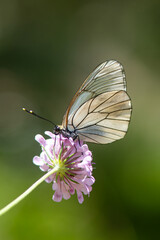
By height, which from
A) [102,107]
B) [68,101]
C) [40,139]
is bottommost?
[68,101]

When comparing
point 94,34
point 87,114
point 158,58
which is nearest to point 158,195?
point 87,114

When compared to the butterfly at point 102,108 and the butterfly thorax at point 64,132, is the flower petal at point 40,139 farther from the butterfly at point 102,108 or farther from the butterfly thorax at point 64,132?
the butterfly at point 102,108

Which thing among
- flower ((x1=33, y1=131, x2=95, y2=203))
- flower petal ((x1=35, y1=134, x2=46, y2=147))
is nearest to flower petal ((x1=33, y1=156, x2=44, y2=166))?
flower ((x1=33, y1=131, x2=95, y2=203))

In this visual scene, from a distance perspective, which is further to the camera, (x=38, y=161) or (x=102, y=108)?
(x=102, y=108)

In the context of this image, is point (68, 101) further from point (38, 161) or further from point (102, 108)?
point (38, 161)

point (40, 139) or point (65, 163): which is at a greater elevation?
point (40, 139)

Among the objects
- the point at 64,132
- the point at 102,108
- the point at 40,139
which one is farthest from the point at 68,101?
the point at 40,139

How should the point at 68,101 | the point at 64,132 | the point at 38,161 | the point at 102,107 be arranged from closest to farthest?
the point at 38,161, the point at 64,132, the point at 102,107, the point at 68,101

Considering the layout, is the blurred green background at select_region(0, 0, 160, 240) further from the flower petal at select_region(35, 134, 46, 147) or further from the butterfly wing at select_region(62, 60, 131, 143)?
the flower petal at select_region(35, 134, 46, 147)
